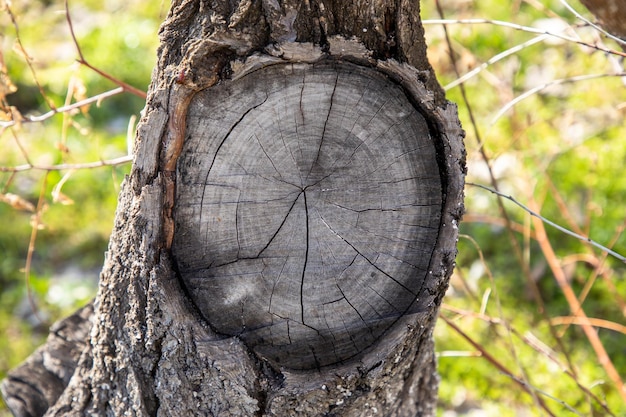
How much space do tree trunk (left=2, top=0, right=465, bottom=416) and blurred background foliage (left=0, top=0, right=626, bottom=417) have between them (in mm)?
910

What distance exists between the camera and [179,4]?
1.50 metres

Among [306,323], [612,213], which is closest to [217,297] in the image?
[306,323]

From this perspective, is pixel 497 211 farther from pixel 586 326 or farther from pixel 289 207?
pixel 289 207

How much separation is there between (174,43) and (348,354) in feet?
3.01

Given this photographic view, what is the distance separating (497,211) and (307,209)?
2759 mm

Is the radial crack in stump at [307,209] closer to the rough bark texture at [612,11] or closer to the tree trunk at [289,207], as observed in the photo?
the tree trunk at [289,207]

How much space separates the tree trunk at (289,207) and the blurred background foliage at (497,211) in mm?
910

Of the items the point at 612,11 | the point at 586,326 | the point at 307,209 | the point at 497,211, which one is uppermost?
the point at 497,211

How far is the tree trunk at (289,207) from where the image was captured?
1457mm

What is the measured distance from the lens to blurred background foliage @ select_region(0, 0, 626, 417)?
9.89 ft

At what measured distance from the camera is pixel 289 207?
1.52 metres

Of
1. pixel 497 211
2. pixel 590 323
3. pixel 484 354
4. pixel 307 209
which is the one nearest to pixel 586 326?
pixel 590 323

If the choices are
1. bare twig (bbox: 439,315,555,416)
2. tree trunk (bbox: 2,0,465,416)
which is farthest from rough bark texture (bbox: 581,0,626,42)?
bare twig (bbox: 439,315,555,416)

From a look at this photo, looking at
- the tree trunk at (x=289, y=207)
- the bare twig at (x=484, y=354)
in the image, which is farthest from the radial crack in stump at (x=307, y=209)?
the bare twig at (x=484, y=354)
